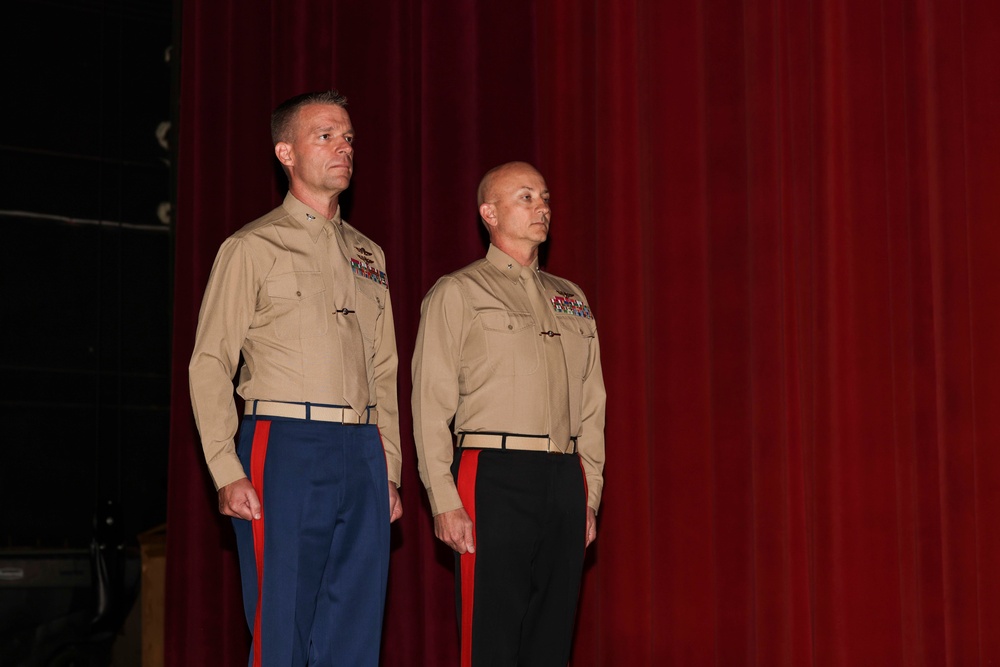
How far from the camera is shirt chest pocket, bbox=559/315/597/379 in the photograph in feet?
9.57

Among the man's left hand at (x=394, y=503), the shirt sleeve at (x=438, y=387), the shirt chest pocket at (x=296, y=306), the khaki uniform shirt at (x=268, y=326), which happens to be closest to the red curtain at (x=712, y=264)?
the shirt sleeve at (x=438, y=387)

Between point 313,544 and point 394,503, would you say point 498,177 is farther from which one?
point 313,544

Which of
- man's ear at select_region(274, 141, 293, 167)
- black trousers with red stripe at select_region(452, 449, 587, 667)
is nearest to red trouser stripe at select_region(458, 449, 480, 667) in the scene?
black trousers with red stripe at select_region(452, 449, 587, 667)

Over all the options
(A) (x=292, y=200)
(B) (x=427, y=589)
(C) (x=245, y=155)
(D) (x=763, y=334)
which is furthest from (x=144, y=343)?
(D) (x=763, y=334)

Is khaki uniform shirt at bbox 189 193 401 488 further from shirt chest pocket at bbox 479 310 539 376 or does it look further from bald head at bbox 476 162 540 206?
bald head at bbox 476 162 540 206

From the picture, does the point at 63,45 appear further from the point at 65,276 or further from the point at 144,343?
the point at 144,343

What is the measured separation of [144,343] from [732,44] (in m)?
2.44

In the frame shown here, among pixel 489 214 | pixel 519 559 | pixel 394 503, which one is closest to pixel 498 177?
pixel 489 214

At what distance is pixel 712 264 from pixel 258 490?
1651mm

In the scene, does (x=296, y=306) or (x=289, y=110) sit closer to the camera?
(x=296, y=306)

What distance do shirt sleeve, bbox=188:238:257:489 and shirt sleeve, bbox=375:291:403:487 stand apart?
0.38 m

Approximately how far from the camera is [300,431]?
8.18 ft

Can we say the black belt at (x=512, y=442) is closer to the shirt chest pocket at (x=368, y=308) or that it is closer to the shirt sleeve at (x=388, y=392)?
the shirt sleeve at (x=388, y=392)

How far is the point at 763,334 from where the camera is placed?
335cm
